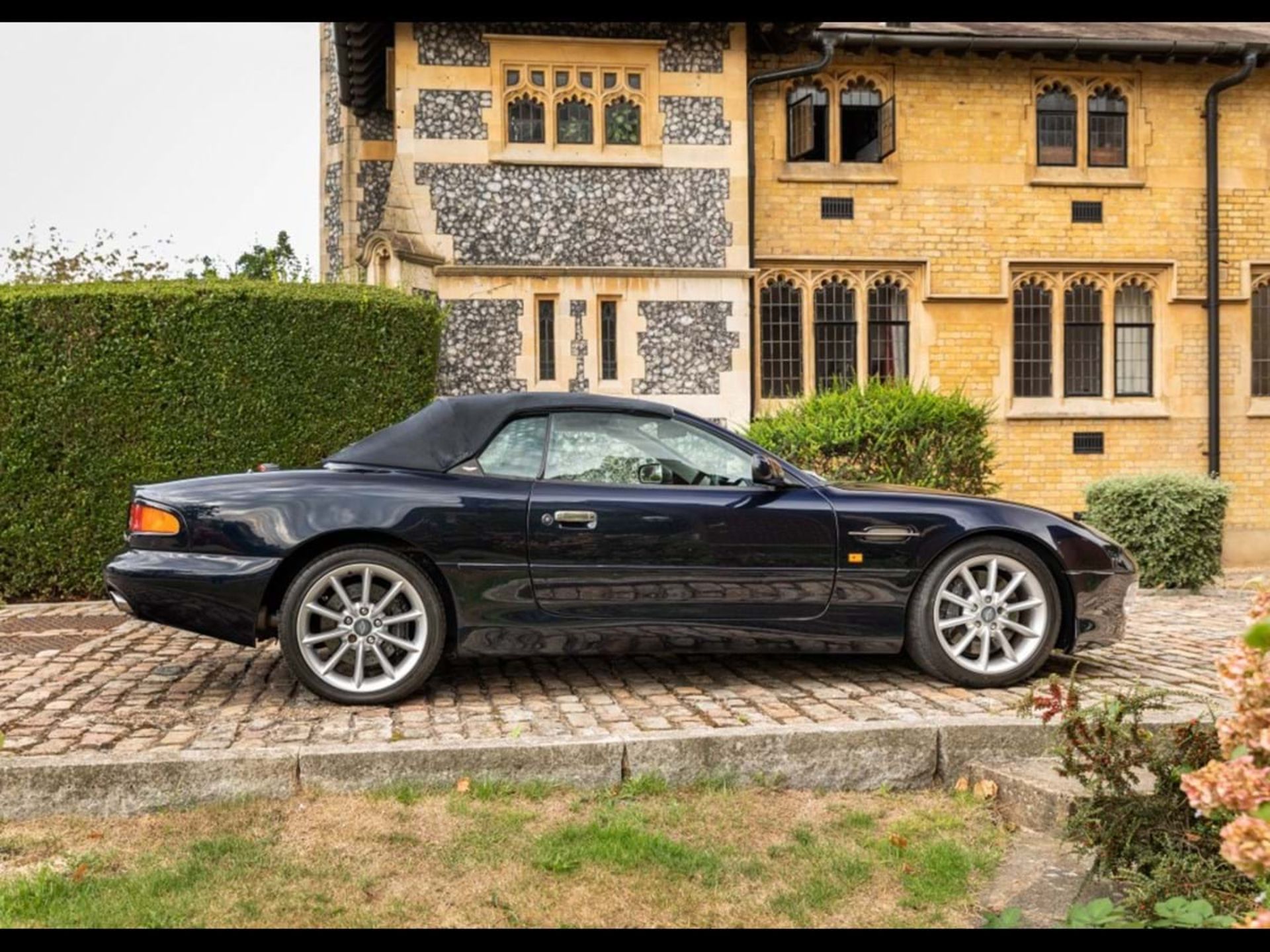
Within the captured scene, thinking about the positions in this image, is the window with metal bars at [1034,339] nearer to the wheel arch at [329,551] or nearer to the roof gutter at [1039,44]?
the roof gutter at [1039,44]

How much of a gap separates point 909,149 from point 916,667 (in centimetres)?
1183

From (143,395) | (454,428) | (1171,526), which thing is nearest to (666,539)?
(454,428)

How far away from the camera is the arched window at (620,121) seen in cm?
1488

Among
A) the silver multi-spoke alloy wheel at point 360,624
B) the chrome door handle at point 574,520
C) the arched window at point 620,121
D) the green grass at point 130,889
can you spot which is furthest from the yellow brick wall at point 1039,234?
the green grass at point 130,889

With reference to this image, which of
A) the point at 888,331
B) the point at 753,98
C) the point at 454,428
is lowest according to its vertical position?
the point at 454,428

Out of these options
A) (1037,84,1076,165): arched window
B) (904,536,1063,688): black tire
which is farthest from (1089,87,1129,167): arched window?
(904,536,1063,688): black tire

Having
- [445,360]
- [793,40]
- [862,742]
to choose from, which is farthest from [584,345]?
[862,742]

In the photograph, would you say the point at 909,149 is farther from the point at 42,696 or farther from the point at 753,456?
the point at 42,696

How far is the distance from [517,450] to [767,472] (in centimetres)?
119

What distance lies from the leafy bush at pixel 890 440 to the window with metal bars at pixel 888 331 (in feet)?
21.9

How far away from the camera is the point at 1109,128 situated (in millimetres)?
16781

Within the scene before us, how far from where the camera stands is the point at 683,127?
14930mm

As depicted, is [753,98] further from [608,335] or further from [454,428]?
[454,428]

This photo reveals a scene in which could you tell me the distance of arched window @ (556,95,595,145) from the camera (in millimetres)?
14836
